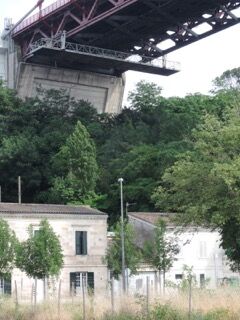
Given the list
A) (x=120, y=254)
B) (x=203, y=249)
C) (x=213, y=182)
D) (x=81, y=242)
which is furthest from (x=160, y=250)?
(x=213, y=182)

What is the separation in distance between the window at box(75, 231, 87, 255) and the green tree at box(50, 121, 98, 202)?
47.7 ft

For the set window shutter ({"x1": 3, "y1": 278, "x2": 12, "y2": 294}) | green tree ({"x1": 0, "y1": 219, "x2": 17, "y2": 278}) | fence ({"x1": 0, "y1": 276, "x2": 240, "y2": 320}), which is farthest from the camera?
window shutter ({"x1": 3, "y1": 278, "x2": 12, "y2": 294})

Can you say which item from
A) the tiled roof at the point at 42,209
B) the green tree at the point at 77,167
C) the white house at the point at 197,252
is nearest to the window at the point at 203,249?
the white house at the point at 197,252

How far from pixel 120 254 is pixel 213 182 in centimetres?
2104

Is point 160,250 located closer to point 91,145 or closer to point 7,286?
point 7,286

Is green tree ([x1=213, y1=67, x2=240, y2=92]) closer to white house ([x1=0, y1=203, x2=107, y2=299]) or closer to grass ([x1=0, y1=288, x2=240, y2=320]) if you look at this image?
white house ([x1=0, y1=203, x2=107, y2=299])

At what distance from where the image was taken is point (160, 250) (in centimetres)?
4475

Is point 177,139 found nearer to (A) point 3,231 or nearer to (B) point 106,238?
(B) point 106,238

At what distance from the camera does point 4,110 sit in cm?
7419

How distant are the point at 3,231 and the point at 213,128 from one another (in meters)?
15.6

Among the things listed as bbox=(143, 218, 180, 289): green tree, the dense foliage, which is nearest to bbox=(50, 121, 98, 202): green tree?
the dense foliage

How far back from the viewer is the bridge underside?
6719 cm

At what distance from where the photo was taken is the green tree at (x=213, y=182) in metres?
24.4

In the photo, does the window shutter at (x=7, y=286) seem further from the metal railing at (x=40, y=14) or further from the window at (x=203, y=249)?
the metal railing at (x=40, y=14)
